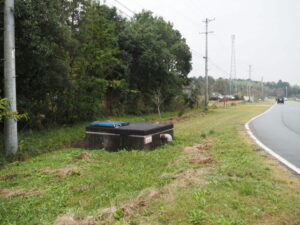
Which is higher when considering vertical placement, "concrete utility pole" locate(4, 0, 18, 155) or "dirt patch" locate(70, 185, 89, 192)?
"concrete utility pole" locate(4, 0, 18, 155)

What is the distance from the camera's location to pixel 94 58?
12.9m

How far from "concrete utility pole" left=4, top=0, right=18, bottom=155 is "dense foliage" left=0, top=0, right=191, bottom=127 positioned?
0.36 metres

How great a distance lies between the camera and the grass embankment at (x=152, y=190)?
3.12 meters

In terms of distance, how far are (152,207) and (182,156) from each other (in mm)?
3087

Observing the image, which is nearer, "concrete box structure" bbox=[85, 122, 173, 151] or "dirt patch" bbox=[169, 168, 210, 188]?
"dirt patch" bbox=[169, 168, 210, 188]

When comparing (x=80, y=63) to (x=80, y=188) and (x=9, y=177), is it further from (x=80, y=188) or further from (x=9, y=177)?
(x=80, y=188)

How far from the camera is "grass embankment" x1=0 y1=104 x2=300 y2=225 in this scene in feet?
10.3

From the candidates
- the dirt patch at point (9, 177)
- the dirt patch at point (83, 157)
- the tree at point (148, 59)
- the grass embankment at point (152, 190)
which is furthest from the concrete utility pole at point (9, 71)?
the tree at point (148, 59)

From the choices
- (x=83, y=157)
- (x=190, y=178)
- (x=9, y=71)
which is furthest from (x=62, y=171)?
(x=9, y=71)

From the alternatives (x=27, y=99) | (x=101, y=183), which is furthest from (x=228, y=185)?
(x=27, y=99)

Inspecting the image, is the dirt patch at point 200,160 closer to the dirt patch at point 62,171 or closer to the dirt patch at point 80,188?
the dirt patch at point 80,188

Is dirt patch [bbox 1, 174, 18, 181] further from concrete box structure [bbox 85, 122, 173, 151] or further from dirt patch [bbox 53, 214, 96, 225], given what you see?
dirt patch [bbox 53, 214, 96, 225]

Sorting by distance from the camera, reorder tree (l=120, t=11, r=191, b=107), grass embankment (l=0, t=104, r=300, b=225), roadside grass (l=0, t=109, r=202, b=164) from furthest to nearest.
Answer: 1. tree (l=120, t=11, r=191, b=107)
2. roadside grass (l=0, t=109, r=202, b=164)
3. grass embankment (l=0, t=104, r=300, b=225)

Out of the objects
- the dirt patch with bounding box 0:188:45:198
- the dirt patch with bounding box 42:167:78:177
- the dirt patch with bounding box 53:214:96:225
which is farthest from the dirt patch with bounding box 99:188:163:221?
the dirt patch with bounding box 42:167:78:177
